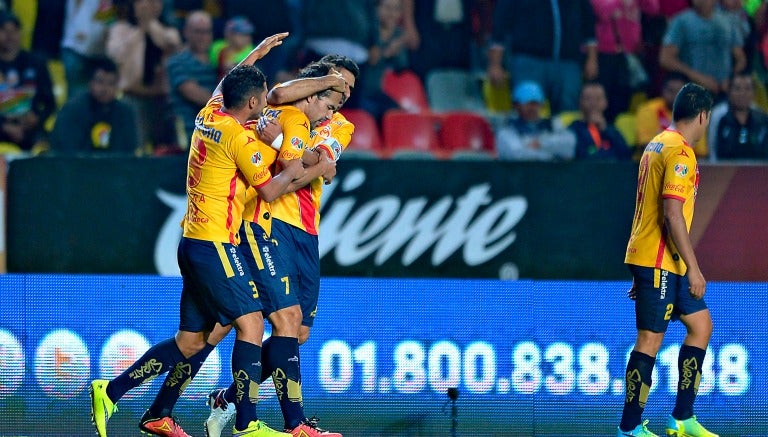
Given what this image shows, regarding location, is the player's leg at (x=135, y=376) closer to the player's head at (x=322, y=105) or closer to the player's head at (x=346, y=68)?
the player's head at (x=322, y=105)

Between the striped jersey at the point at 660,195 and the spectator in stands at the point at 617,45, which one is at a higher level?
the spectator in stands at the point at 617,45

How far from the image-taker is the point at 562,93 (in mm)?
12562

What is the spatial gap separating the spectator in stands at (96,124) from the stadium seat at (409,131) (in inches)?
95.9

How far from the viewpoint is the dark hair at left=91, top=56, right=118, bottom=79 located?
11773 millimetres

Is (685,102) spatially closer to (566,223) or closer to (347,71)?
(347,71)

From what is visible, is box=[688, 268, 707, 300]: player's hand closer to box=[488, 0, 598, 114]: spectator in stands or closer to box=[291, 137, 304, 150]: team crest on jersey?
box=[291, 137, 304, 150]: team crest on jersey

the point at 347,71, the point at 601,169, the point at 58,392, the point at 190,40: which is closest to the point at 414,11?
the point at 190,40

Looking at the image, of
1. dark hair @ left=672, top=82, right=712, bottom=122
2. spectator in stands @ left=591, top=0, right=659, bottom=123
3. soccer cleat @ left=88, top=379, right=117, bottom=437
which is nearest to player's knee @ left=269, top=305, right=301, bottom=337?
soccer cleat @ left=88, top=379, right=117, bottom=437

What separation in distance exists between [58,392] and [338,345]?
6.27 feet

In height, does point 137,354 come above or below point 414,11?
below

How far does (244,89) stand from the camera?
6.97 metres

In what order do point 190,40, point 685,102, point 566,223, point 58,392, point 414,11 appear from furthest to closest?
point 414,11 → point 190,40 → point 566,223 → point 58,392 → point 685,102

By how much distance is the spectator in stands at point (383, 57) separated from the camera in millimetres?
12383

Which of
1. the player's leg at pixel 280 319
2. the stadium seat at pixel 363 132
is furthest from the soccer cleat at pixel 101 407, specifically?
the stadium seat at pixel 363 132
